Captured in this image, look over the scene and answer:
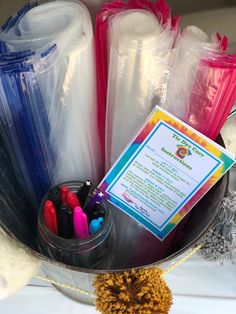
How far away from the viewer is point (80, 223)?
36 cm

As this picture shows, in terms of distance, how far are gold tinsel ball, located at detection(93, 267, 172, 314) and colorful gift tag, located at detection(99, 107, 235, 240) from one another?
3.4 inches

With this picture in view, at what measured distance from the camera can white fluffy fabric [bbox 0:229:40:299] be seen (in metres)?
0.36

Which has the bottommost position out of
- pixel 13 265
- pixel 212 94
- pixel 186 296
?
pixel 186 296

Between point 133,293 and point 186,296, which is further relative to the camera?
point 186,296

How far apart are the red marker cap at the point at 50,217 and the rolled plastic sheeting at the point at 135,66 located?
10 cm

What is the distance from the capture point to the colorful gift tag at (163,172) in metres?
0.36

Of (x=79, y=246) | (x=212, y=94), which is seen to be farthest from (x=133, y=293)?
(x=212, y=94)

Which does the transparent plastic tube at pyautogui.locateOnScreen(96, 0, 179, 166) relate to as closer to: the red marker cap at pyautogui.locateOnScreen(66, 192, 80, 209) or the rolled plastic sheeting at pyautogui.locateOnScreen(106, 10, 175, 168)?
the rolled plastic sheeting at pyautogui.locateOnScreen(106, 10, 175, 168)

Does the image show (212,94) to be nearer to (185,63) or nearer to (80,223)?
(185,63)

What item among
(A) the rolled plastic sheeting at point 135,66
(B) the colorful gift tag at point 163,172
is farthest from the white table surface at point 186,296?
(A) the rolled plastic sheeting at point 135,66

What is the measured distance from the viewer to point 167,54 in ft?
1.15

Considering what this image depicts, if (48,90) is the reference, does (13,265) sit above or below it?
below

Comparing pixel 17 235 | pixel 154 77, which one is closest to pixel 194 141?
pixel 154 77

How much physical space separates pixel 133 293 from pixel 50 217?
0.09 metres
